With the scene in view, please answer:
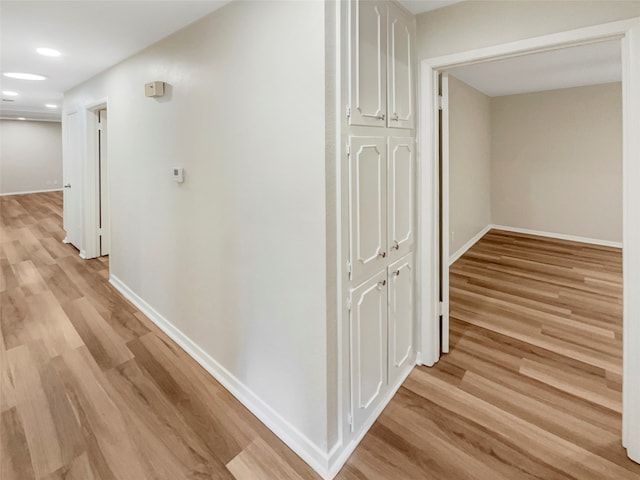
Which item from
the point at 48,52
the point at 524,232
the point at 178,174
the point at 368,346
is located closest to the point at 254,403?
the point at 368,346

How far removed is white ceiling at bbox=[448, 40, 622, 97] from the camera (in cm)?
350

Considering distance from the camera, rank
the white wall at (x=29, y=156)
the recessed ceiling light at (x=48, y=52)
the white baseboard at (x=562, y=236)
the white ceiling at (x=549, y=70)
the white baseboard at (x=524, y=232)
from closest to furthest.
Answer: the recessed ceiling light at (x=48, y=52) < the white ceiling at (x=549, y=70) < the white baseboard at (x=524, y=232) < the white baseboard at (x=562, y=236) < the white wall at (x=29, y=156)

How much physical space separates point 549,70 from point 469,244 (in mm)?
2503

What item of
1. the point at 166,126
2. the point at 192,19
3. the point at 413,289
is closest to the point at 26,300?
the point at 166,126

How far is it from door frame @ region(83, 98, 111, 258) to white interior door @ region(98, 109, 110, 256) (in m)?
0.04

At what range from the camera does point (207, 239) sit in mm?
2307

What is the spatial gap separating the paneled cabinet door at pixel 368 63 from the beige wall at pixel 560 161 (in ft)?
17.0

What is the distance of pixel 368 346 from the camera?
1860mm

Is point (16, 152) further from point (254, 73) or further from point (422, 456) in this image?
point (422, 456)

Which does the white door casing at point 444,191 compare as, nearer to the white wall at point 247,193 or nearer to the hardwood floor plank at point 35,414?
the white wall at point 247,193

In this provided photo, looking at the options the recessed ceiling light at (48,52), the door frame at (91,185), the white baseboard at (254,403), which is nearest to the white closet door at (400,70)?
the white baseboard at (254,403)

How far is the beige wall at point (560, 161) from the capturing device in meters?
5.22

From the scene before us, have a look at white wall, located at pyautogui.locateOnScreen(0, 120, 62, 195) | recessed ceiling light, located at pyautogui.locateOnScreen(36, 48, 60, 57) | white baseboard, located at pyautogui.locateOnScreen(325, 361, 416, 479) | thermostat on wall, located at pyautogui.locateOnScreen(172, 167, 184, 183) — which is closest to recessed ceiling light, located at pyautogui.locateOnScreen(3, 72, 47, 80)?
recessed ceiling light, located at pyautogui.locateOnScreen(36, 48, 60, 57)

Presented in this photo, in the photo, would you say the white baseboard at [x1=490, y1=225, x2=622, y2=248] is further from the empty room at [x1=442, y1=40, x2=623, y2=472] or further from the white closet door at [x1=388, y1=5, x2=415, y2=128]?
the white closet door at [x1=388, y1=5, x2=415, y2=128]
